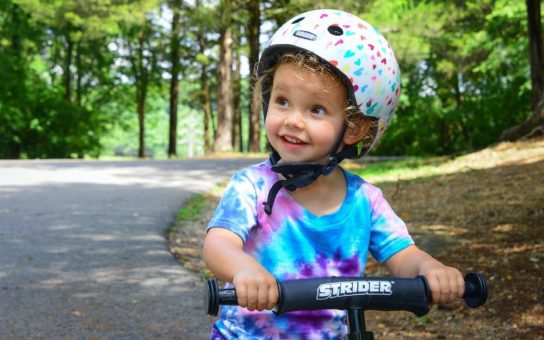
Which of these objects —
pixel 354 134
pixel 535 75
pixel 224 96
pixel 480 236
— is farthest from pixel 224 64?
pixel 354 134

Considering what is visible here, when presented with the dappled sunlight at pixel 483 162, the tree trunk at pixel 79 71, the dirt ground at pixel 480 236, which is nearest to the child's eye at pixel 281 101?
the dirt ground at pixel 480 236

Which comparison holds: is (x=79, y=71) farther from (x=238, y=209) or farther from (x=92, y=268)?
(x=238, y=209)

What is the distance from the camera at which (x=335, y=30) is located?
8.51 ft

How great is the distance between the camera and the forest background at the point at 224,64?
22.2 m

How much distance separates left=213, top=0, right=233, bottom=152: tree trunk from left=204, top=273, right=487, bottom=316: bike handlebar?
78.3ft

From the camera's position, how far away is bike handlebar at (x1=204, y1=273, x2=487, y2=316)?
191 centimetres

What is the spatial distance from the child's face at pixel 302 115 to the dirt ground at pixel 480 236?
2570 millimetres

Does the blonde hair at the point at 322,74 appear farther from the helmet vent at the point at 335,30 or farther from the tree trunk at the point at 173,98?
the tree trunk at the point at 173,98

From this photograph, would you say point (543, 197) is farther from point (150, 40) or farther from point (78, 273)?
point (150, 40)

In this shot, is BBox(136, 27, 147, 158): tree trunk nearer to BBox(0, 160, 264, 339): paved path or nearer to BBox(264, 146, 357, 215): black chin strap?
BBox(0, 160, 264, 339): paved path

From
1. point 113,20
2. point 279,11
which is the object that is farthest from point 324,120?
point 113,20

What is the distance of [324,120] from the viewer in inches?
98.4

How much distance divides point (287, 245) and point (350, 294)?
500mm

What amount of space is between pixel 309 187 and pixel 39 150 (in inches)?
1265
